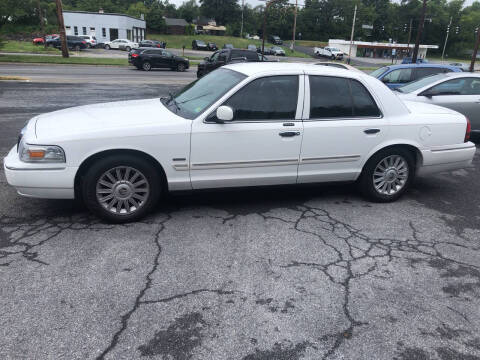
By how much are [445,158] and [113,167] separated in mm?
4199

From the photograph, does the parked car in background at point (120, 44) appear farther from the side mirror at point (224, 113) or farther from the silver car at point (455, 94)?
the side mirror at point (224, 113)

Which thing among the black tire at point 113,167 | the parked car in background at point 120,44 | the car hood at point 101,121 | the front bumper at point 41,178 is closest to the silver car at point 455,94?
the car hood at point 101,121

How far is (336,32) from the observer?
366 feet

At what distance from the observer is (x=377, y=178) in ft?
17.3

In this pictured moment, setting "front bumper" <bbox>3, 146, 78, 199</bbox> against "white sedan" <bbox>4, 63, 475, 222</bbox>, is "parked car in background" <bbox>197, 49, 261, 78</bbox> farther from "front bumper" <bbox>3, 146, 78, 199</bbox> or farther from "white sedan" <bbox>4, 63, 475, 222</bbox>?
"front bumper" <bbox>3, 146, 78, 199</bbox>

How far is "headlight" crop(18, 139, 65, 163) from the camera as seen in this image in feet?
13.3

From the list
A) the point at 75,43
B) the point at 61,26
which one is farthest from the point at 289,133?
the point at 75,43

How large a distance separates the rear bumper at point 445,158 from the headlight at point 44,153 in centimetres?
431

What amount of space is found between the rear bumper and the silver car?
3363 mm

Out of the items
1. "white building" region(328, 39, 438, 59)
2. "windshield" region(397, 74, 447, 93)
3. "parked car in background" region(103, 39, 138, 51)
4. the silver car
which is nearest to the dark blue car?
"windshield" region(397, 74, 447, 93)

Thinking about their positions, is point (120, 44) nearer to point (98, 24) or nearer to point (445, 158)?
point (98, 24)

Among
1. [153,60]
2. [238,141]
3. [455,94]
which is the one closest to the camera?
[238,141]

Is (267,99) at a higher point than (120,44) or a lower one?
higher

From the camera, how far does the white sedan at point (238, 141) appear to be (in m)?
4.15
